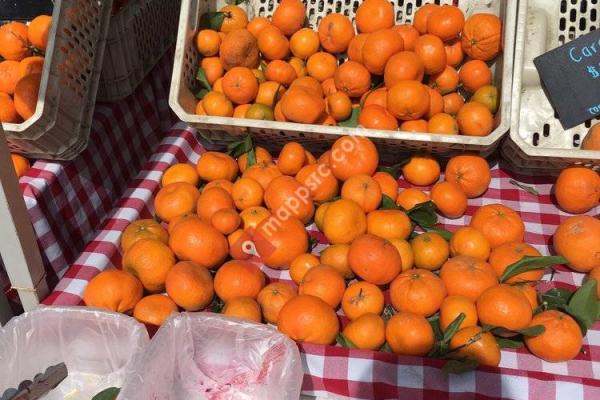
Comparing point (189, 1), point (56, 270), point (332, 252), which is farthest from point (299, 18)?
point (56, 270)

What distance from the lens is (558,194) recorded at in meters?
1.46

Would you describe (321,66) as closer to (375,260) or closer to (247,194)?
(247,194)

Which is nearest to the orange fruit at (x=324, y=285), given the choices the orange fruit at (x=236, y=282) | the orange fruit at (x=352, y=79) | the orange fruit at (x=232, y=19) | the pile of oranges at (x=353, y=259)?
the pile of oranges at (x=353, y=259)

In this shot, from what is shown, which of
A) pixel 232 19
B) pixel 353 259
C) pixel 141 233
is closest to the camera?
pixel 353 259

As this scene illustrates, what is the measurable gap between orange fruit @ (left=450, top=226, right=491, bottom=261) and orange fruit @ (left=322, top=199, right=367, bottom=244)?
0.23 meters

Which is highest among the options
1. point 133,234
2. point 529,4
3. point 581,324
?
point 529,4

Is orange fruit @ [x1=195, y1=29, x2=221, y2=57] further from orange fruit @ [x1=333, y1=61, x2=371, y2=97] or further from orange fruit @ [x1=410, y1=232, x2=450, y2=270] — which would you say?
orange fruit @ [x1=410, y1=232, x2=450, y2=270]

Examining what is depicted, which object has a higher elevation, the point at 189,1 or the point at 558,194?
the point at 189,1

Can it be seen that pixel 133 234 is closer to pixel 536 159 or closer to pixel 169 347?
pixel 169 347

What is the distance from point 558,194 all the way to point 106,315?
1185 millimetres

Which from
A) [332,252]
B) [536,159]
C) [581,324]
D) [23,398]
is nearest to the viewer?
[23,398]

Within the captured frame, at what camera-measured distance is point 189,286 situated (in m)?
1.20

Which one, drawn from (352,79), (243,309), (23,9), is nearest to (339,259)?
(243,309)

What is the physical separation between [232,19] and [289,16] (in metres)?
0.20
